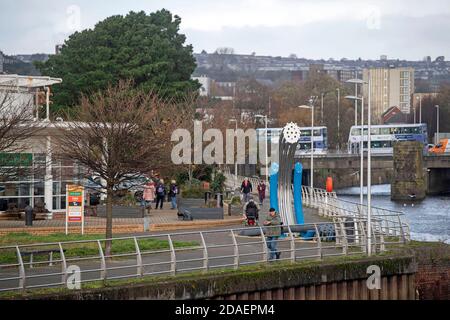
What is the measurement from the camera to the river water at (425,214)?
61.7 m

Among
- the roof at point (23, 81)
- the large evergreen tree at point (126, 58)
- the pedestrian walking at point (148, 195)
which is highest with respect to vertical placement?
the large evergreen tree at point (126, 58)

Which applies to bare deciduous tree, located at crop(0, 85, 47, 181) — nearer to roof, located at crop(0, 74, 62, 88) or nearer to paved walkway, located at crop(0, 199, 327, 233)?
paved walkway, located at crop(0, 199, 327, 233)

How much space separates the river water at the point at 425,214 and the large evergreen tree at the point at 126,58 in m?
18.8

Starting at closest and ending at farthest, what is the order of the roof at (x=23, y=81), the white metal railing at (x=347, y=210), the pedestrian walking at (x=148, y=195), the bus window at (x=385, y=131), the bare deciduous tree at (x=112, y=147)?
1. the bare deciduous tree at (x=112, y=147)
2. the white metal railing at (x=347, y=210)
3. the pedestrian walking at (x=148, y=195)
4. the roof at (x=23, y=81)
5. the bus window at (x=385, y=131)

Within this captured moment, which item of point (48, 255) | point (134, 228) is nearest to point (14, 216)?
point (134, 228)

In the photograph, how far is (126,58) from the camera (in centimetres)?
8794

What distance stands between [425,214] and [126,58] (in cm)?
2638

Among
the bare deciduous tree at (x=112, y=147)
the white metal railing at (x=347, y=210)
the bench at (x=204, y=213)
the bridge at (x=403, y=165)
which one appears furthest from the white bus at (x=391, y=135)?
the bare deciduous tree at (x=112, y=147)

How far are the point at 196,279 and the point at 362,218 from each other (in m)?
10.2

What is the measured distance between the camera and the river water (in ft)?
202

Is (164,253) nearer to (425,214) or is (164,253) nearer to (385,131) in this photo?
(425,214)

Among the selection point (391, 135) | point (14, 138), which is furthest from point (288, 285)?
point (391, 135)

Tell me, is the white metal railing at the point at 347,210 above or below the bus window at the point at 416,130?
below

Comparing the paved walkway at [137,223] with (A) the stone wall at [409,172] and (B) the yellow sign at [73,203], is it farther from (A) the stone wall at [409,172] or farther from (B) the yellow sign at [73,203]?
(A) the stone wall at [409,172]
